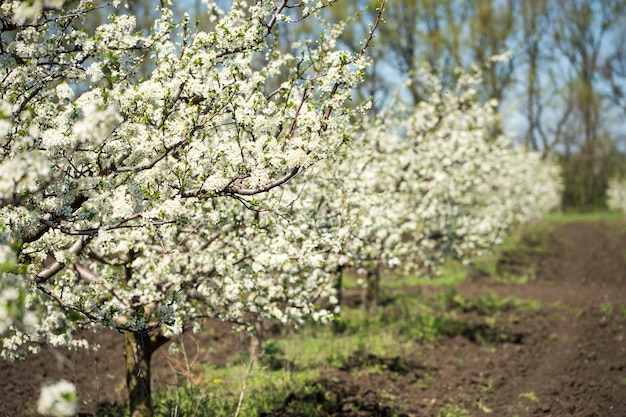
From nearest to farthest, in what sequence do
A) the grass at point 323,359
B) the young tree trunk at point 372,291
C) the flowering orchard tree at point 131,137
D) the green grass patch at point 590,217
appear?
the flowering orchard tree at point 131,137, the grass at point 323,359, the young tree trunk at point 372,291, the green grass patch at point 590,217

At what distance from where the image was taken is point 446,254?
12.6 metres

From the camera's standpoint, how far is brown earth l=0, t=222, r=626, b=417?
8.46 m

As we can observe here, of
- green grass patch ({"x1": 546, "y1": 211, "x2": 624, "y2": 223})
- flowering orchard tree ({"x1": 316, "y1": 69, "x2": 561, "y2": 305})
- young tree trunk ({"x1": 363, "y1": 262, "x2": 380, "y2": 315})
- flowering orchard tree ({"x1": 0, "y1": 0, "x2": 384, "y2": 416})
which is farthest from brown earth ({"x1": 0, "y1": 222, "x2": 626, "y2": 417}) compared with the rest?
green grass patch ({"x1": 546, "y1": 211, "x2": 624, "y2": 223})

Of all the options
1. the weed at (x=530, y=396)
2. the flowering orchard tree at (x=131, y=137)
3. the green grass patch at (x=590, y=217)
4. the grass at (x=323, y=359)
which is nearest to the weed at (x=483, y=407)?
the grass at (x=323, y=359)

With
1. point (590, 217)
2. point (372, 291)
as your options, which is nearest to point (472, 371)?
point (372, 291)

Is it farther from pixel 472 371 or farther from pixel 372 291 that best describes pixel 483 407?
pixel 372 291

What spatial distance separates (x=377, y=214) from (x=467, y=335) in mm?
5033

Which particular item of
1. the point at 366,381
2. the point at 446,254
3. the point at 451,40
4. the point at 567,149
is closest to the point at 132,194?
the point at 366,381

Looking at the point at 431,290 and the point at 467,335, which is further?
the point at 431,290

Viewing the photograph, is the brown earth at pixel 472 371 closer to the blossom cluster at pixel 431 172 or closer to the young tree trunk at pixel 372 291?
the blossom cluster at pixel 431 172

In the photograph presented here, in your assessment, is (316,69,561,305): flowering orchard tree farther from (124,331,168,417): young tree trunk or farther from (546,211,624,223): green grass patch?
(546,211,624,223): green grass patch

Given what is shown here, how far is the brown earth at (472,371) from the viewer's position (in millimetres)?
8461

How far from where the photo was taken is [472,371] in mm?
10367

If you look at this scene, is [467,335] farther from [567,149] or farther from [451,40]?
[567,149]
